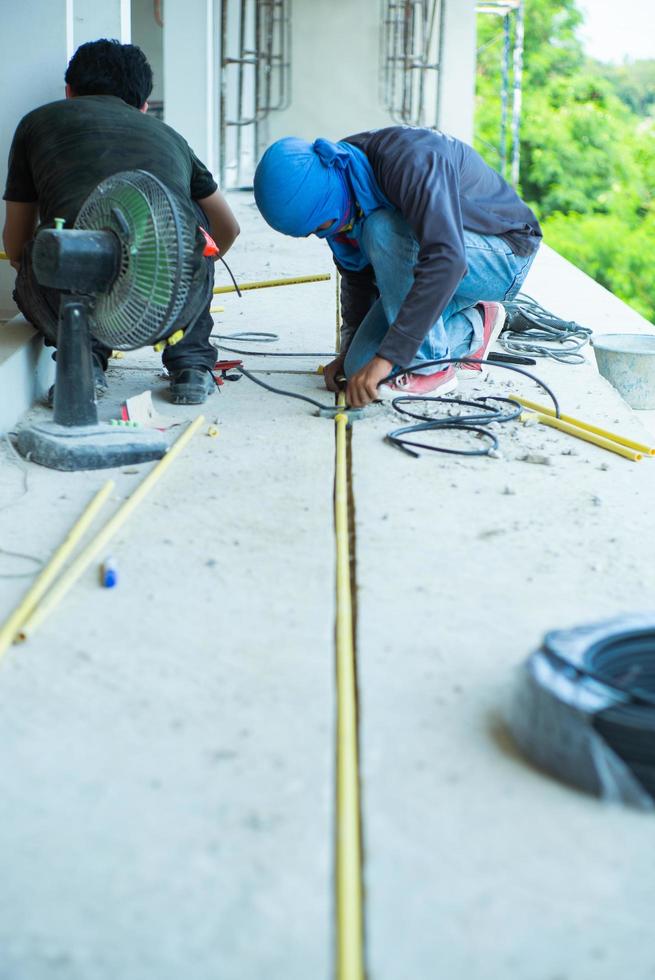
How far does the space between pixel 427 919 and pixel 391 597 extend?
0.93m

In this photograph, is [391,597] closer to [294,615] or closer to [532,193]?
[294,615]

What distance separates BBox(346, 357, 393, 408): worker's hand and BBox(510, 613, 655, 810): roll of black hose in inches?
66.3

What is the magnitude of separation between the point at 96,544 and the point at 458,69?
1303 centimetres

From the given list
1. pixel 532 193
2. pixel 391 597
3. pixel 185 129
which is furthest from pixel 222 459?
pixel 532 193

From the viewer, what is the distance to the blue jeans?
11.3 ft

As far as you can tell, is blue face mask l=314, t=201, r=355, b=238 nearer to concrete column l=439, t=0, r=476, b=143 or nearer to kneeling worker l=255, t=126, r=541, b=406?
kneeling worker l=255, t=126, r=541, b=406

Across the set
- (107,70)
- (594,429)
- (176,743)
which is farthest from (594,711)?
(107,70)

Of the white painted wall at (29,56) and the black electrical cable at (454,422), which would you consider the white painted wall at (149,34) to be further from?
the black electrical cable at (454,422)

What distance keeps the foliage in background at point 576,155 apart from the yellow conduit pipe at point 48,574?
22.8m

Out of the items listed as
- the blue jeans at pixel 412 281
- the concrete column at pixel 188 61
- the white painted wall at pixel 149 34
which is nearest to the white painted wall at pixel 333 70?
the white painted wall at pixel 149 34

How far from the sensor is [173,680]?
1846 millimetres

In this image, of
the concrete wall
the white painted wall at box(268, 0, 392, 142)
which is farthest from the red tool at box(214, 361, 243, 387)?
the concrete wall

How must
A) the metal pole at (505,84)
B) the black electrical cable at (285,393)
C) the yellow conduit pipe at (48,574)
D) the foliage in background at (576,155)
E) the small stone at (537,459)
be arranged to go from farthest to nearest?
the foliage in background at (576,155) < the metal pole at (505,84) < the black electrical cable at (285,393) < the small stone at (537,459) < the yellow conduit pipe at (48,574)

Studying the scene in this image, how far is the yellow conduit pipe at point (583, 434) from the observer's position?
3.18m
